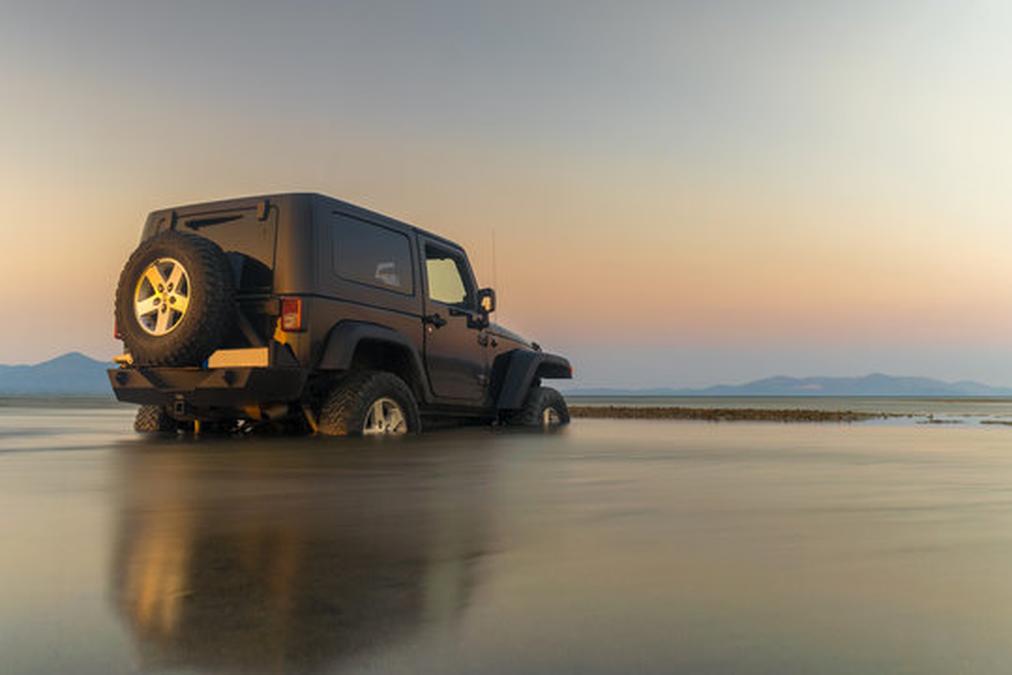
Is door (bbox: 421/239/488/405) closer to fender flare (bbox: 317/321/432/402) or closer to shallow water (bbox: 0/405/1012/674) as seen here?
fender flare (bbox: 317/321/432/402)

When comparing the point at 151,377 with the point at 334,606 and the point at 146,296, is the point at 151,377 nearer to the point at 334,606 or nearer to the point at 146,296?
the point at 146,296

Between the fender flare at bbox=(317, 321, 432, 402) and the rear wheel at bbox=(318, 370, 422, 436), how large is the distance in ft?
0.85

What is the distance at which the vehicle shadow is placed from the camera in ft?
6.55

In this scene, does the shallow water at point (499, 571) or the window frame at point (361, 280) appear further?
the window frame at point (361, 280)

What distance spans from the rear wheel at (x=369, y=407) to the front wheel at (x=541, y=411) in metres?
2.98

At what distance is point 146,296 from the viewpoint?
8438 millimetres

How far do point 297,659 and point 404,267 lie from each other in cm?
811

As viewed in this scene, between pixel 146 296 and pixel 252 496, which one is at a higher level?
pixel 146 296

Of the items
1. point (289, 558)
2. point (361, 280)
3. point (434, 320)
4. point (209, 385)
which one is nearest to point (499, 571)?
point (289, 558)

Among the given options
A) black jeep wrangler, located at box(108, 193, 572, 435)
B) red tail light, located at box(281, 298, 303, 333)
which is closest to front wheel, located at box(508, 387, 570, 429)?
black jeep wrangler, located at box(108, 193, 572, 435)

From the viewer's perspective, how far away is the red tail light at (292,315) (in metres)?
8.20

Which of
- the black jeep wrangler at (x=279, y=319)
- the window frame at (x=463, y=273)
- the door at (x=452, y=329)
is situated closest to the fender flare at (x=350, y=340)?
the black jeep wrangler at (x=279, y=319)

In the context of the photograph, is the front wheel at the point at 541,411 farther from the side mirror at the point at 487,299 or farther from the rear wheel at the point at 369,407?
the rear wheel at the point at 369,407

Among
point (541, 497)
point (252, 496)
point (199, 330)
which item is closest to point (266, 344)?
point (199, 330)
